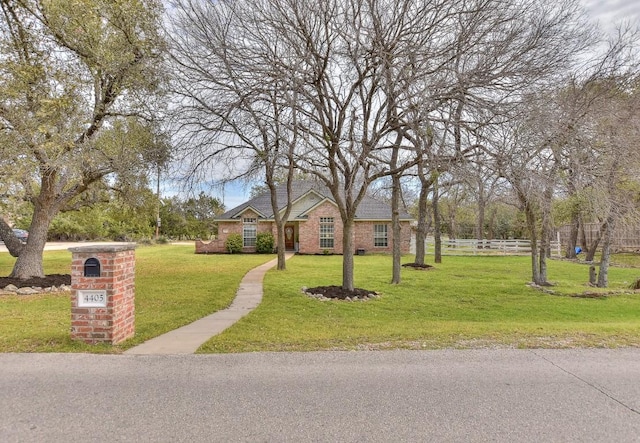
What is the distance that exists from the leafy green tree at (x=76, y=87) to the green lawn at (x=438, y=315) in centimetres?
573

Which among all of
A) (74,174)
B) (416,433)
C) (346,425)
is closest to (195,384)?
(346,425)

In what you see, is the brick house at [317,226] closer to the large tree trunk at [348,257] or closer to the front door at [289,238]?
the front door at [289,238]

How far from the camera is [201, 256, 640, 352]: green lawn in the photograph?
16.2 ft

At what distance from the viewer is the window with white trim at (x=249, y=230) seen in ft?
83.0

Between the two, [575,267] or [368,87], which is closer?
[368,87]

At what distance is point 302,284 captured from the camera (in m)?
11.6

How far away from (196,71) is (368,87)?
391cm

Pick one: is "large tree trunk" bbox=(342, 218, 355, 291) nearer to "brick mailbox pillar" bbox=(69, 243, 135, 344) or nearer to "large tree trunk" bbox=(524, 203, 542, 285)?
"large tree trunk" bbox=(524, 203, 542, 285)

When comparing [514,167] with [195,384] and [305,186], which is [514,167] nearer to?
[195,384]

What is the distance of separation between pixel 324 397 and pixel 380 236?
2235cm

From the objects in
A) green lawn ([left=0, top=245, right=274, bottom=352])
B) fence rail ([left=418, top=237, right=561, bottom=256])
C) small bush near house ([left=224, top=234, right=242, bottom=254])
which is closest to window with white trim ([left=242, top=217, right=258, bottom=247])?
small bush near house ([left=224, top=234, right=242, bottom=254])

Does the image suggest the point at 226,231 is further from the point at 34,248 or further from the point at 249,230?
the point at 34,248

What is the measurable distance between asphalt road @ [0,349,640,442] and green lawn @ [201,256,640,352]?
0.56 meters

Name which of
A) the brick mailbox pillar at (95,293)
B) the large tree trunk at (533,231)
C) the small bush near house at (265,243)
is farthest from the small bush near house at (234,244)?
the brick mailbox pillar at (95,293)
